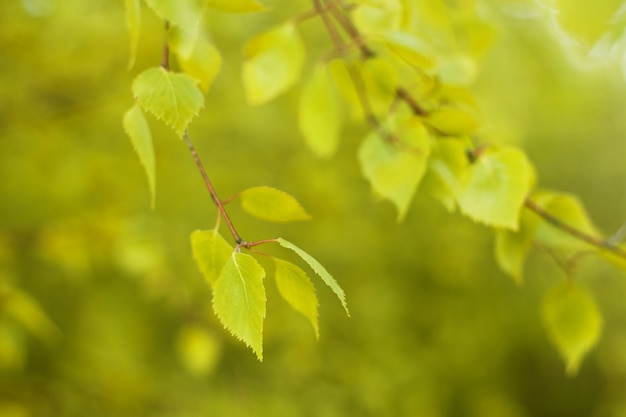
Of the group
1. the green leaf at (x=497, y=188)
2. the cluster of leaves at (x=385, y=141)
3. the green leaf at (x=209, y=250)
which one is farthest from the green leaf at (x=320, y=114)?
the green leaf at (x=209, y=250)

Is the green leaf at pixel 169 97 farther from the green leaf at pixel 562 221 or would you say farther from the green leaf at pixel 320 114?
the green leaf at pixel 562 221

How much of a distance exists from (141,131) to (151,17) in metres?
1.40

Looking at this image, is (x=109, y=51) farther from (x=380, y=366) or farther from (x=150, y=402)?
(x=380, y=366)

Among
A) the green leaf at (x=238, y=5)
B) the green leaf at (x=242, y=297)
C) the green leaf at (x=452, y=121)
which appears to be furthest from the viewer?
the green leaf at (x=452, y=121)

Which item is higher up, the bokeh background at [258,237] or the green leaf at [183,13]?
the green leaf at [183,13]

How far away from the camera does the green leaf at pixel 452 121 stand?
2.31ft

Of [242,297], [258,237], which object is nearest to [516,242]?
[242,297]

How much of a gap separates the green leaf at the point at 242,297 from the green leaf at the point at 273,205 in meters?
0.10

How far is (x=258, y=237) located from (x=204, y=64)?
1.97 meters

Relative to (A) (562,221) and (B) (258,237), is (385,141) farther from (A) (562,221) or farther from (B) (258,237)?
(B) (258,237)

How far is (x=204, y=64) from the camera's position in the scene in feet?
2.27

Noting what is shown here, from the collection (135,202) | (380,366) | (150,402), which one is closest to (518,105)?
(380,366)

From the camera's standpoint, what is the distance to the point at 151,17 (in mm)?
1858

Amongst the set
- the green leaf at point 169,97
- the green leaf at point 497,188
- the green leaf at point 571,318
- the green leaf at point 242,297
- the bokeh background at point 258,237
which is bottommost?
the bokeh background at point 258,237
